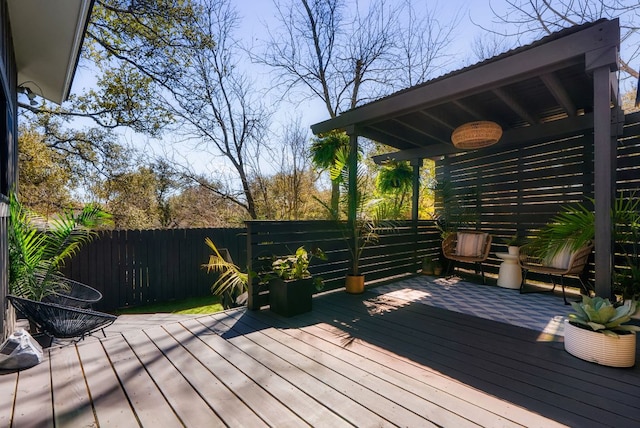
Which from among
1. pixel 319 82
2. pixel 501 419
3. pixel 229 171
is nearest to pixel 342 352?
pixel 501 419

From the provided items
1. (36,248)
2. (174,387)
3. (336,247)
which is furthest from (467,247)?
(36,248)

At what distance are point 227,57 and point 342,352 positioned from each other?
31.6 ft

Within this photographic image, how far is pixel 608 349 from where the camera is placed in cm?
211

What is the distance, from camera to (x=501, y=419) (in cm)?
154

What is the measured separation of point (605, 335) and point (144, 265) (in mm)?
5818

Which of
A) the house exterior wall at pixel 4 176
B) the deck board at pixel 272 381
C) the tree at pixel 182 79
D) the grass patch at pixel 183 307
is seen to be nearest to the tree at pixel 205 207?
the tree at pixel 182 79

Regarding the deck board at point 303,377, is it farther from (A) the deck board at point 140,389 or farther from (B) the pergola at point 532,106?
(B) the pergola at point 532,106

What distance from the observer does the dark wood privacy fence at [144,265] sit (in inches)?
193

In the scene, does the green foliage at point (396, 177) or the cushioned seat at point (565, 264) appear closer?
the cushioned seat at point (565, 264)

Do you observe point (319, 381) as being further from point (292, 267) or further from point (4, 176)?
point (4, 176)

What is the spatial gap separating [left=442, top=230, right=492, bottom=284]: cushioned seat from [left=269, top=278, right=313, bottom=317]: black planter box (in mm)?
2806

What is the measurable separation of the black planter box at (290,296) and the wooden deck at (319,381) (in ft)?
1.15

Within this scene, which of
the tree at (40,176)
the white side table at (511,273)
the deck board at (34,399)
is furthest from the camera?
the tree at (40,176)

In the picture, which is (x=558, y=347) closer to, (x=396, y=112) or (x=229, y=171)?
(x=396, y=112)
